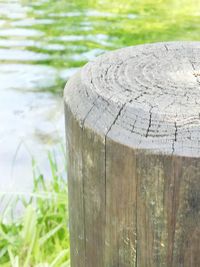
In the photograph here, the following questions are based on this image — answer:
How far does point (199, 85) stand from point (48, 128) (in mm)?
2673

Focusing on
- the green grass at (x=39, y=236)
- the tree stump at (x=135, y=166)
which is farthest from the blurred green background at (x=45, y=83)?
the tree stump at (x=135, y=166)

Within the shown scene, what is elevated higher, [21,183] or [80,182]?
[80,182]

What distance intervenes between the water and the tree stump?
1756 mm

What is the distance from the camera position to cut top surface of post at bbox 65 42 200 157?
3.95ft

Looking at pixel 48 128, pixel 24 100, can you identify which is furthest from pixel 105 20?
pixel 48 128

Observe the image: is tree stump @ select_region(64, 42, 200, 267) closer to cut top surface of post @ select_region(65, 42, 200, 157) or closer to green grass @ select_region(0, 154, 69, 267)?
cut top surface of post @ select_region(65, 42, 200, 157)

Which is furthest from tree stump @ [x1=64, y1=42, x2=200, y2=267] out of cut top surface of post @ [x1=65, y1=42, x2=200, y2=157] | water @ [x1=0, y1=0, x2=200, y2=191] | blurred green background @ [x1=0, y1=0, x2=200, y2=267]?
water @ [x1=0, y1=0, x2=200, y2=191]

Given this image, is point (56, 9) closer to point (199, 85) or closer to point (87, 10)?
point (87, 10)

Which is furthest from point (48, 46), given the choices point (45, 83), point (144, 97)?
point (144, 97)

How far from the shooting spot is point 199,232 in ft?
4.00

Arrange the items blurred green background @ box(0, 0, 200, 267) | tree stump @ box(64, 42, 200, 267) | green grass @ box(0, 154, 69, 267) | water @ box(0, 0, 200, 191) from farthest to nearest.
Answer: water @ box(0, 0, 200, 191), blurred green background @ box(0, 0, 200, 267), green grass @ box(0, 154, 69, 267), tree stump @ box(64, 42, 200, 267)

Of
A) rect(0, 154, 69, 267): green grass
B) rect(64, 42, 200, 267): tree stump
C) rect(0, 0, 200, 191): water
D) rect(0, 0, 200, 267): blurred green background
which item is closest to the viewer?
rect(64, 42, 200, 267): tree stump

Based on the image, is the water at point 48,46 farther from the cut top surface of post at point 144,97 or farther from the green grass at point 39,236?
the cut top surface of post at point 144,97

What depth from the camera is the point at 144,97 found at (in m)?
1.33
